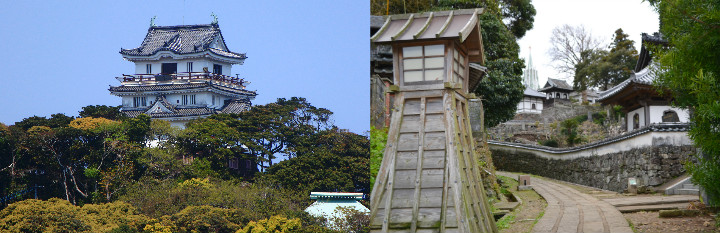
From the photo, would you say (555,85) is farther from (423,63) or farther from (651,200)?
(423,63)

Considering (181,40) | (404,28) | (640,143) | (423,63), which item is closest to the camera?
(423,63)

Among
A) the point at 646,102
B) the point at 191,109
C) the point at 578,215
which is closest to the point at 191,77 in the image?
the point at 191,109

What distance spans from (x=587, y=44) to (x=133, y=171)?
1713 centimetres

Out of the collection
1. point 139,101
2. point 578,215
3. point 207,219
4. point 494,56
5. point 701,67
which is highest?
point 494,56

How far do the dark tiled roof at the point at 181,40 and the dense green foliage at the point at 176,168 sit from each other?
25.0 inches

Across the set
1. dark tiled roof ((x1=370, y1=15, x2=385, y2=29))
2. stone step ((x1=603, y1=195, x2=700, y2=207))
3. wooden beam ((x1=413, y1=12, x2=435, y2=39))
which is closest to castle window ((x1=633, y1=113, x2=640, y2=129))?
stone step ((x1=603, y1=195, x2=700, y2=207))

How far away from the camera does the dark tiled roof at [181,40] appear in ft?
20.3

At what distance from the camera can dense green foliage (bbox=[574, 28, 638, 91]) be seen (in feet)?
60.9

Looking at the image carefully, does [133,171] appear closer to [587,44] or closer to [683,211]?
[683,211]

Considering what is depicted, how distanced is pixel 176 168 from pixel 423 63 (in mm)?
2464

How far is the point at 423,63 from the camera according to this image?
5406mm

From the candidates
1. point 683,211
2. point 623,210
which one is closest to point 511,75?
point 623,210

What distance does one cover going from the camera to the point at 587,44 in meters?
20.0

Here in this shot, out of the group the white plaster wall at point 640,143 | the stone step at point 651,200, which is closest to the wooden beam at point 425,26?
the stone step at point 651,200
